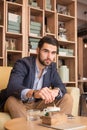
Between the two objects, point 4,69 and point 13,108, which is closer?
point 13,108

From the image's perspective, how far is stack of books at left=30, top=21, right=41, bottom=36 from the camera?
387cm

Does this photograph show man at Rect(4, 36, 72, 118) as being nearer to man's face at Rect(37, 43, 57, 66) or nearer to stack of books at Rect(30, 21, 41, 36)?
man's face at Rect(37, 43, 57, 66)

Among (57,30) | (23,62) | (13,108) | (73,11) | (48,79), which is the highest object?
(73,11)

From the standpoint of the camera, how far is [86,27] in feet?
28.1

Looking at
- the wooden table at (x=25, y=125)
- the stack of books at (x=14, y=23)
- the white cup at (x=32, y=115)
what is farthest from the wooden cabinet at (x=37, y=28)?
the wooden table at (x=25, y=125)

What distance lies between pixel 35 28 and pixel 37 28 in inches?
1.6

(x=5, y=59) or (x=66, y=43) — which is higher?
(x=66, y=43)

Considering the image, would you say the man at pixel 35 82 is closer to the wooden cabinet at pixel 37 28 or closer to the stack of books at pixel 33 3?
the wooden cabinet at pixel 37 28

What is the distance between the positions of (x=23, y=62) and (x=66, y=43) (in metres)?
2.24

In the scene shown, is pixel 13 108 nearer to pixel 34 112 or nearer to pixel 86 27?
pixel 34 112

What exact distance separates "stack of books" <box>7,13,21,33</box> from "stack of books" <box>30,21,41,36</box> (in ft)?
0.75

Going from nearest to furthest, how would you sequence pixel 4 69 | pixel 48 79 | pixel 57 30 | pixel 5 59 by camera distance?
pixel 48 79 → pixel 4 69 → pixel 5 59 → pixel 57 30

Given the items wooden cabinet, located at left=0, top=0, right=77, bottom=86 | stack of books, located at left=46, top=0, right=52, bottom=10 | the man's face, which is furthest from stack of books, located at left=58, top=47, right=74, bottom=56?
the man's face

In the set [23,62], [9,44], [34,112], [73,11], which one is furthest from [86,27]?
[34,112]
